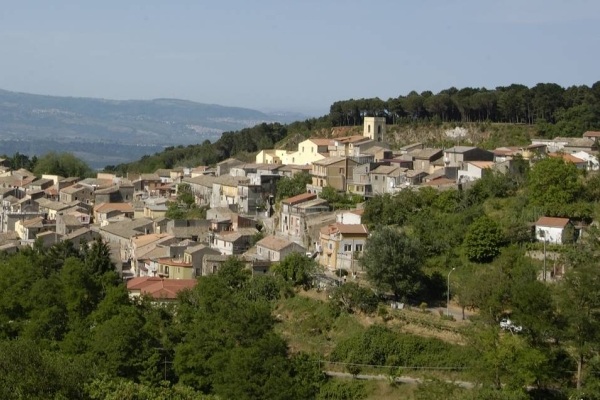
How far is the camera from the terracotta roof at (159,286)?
30.2m

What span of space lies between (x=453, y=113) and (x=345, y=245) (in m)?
29.5

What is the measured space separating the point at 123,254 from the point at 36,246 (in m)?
3.36

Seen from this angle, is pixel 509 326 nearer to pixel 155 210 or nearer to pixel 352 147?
pixel 352 147

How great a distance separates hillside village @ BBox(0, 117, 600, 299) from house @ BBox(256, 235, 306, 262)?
1.4 inches

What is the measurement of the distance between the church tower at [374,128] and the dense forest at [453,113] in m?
3.84

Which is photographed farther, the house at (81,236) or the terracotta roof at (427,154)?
the terracotta roof at (427,154)

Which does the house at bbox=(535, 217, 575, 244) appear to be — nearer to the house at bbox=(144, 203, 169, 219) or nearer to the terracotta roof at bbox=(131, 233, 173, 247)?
the terracotta roof at bbox=(131, 233, 173, 247)

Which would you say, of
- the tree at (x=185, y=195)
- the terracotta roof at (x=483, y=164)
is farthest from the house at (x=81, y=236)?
the terracotta roof at (x=483, y=164)

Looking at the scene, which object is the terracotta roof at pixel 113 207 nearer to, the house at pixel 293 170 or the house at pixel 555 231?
the house at pixel 293 170

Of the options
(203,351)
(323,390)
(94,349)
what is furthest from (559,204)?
(94,349)

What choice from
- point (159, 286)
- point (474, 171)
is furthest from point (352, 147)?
point (159, 286)

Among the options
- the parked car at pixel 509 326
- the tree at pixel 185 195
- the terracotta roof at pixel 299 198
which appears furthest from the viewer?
the tree at pixel 185 195

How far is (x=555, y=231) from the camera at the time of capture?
27.8 metres

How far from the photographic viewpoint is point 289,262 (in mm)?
29109
